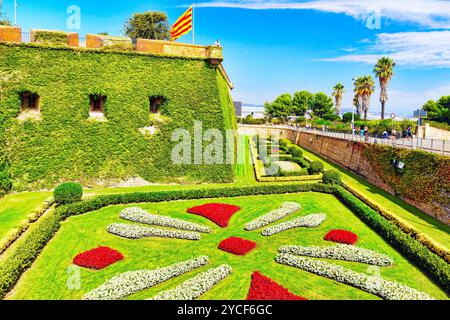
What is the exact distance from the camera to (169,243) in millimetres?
17250

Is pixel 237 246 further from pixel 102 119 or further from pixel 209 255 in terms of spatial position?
pixel 102 119

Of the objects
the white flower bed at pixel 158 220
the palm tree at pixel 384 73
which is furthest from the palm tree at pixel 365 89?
the white flower bed at pixel 158 220

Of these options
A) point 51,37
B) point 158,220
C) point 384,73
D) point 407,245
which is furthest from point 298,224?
point 384,73

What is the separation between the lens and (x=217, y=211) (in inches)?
832

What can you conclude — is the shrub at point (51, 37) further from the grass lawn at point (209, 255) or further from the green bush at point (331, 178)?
the green bush at point (331, 178)

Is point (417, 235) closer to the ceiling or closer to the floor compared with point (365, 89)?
closer to the floor

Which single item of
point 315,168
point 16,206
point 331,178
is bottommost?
point 16,206

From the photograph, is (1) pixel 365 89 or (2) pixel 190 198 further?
(1) pixel 365 89

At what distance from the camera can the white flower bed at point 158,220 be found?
61.6 ft

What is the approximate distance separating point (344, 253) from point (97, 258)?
36.6 feet

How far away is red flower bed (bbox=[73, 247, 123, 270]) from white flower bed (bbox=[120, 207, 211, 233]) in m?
3.78
